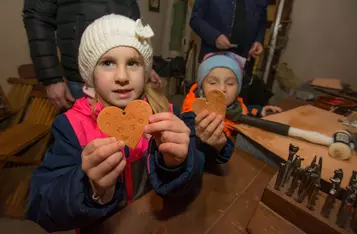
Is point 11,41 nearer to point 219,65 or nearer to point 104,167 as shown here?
point 219,65

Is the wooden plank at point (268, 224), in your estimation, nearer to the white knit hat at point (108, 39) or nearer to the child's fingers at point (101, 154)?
the child's fingers at point (101, 154)

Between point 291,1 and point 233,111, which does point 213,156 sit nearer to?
point 233,111

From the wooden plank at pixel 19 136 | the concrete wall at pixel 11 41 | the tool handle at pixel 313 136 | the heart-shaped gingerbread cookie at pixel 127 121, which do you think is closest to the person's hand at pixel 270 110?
the tool handle at pixel 313 136

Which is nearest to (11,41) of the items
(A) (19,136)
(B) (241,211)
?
(A) (19,136)

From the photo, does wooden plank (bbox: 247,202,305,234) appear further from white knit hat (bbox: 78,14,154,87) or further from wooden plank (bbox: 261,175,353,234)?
white knit hat (bbox: 78,14,154,87)

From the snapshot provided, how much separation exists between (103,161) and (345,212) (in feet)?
1.68

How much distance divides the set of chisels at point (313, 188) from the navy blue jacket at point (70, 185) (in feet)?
0.77

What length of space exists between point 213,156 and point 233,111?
1.28ft

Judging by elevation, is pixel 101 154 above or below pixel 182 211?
above

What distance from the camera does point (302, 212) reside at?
509 mm

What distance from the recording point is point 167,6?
3436 millimetres

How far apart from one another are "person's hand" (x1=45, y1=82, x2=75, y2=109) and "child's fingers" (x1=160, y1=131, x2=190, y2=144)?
72 centimetres

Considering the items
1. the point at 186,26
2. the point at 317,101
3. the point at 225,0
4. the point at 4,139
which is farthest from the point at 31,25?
the point at 186,26

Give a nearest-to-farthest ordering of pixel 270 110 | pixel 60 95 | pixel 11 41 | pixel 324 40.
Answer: pixel 60 95 → pixel 270 110 → pixel 11 41 → pixel 324 40
